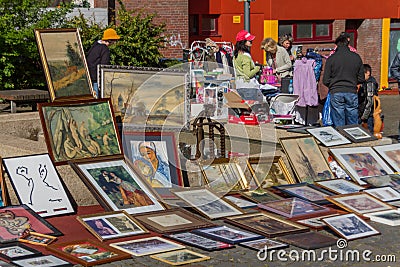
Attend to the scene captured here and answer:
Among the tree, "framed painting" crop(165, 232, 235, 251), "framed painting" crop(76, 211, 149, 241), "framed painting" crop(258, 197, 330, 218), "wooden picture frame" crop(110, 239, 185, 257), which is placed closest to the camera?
"wooden picture frame" crop(110, 239, 185, 257)

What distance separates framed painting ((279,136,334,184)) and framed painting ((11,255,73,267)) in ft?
11.3

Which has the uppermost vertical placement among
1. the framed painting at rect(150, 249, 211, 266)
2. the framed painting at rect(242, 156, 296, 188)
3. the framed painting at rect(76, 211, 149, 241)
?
the framed painting at rect(242, 156, 296, 188)

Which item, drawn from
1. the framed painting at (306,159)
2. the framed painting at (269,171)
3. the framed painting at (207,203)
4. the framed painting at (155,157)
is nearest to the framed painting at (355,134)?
the framed painting at (306,159)

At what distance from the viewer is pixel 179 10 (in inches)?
820

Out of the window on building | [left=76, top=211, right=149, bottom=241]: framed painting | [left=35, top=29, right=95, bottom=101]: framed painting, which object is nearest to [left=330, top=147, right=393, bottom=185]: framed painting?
[left=76, top=211, right=149, bottom=241]: framed painting

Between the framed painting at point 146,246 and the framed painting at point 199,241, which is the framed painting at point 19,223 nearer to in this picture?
the framed painting at point 146,246

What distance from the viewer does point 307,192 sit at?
848 cm

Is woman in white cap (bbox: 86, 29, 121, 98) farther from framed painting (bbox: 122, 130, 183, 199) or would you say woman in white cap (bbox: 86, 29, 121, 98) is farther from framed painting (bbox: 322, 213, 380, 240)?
framed painting (bbox: 322, 213, 380, 240)

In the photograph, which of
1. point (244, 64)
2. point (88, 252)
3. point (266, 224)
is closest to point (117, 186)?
point (88, 252)

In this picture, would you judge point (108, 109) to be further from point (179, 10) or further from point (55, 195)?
point (179, 10)

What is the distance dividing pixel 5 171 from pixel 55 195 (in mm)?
540

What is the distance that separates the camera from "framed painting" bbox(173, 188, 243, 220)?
777 cm

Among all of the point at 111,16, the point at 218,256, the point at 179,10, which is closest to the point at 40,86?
the point at 111,16

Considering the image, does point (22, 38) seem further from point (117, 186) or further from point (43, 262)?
point (43, 262)
